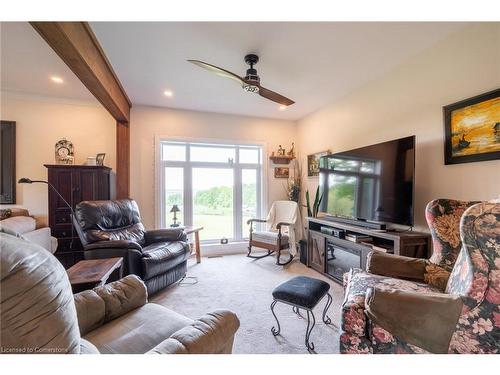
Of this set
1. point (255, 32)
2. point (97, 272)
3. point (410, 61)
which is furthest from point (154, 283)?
point (410, 61)

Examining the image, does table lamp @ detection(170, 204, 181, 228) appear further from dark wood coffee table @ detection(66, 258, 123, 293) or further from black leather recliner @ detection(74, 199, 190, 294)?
dark wood coffee table @ detection(66, 258, 123, 293)

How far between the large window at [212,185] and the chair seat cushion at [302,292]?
2643 millimetres

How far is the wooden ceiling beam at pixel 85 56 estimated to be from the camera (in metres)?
1.53

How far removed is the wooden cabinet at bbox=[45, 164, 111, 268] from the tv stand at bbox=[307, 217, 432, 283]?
325 centimetres

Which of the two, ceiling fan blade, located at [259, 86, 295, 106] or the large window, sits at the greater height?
ceiling fan blade, located at [259, 86, 295, 106]

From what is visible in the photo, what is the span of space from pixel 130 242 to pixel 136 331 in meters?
1.44

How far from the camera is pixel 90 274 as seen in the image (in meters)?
1.66

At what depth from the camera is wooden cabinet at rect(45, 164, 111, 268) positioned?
3078 millimetres

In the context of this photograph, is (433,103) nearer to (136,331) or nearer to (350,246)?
(350,246)

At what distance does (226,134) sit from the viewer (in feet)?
14.0

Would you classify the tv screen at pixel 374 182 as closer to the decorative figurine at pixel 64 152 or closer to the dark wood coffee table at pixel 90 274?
the dark wood coffee table at pixel 90 274

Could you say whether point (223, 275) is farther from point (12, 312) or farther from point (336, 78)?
point (336, 78)

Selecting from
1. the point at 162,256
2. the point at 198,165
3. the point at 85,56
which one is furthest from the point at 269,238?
the point at 85,56

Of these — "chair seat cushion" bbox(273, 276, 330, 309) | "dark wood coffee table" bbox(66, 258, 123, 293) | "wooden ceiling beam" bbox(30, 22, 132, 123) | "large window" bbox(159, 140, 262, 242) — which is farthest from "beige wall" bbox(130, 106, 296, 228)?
"chair seat cushion" bbox(273, 276, 330, 309)
